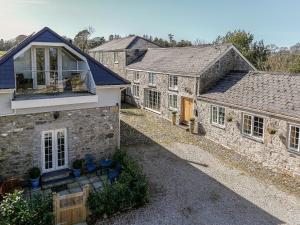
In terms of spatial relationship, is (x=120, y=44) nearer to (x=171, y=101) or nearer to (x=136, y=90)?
(x=136, y=90)

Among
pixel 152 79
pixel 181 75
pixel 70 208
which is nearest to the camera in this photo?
pixel 70 208

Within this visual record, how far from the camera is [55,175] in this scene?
15055 millimetres

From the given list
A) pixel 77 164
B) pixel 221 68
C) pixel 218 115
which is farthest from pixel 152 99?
pixel 77 164

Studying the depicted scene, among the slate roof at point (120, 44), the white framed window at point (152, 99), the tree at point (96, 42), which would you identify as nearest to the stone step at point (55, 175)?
the white framed window at point (152, 99)

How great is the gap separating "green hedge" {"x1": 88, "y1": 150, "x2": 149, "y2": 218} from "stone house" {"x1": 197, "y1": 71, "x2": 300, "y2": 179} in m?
8.87

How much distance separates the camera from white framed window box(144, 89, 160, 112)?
31.8 m

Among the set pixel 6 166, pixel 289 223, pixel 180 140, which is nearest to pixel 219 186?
pixel 289 223

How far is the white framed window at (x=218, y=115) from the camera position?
2228 centimetres

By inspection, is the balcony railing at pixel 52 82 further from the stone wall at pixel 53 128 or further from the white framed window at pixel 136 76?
the white framed window at pixel 136 76

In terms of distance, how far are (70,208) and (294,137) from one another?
12770 mm

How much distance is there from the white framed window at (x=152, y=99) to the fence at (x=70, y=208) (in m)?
20.3

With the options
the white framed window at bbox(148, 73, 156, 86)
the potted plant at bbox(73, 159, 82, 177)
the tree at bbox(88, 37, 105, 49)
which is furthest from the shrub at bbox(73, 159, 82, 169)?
the tree at bbox(88, 37, 105, 49)

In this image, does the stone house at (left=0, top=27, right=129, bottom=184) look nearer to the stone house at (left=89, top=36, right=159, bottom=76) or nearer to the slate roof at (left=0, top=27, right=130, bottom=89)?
the slate roof at (left=0, top=27, right=130, bottom=89)

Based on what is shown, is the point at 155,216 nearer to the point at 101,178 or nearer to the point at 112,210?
the point at 112,210
